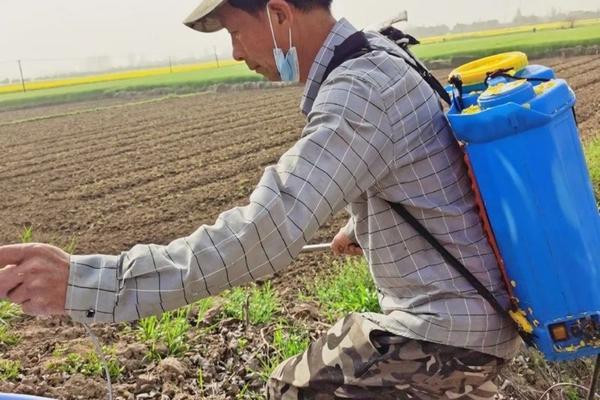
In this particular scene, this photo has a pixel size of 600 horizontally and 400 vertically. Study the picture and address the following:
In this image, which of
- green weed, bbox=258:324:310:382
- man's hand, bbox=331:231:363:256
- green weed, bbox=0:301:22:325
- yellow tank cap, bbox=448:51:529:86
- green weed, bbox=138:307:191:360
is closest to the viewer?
yellow tank cap, bbox=448:51:529:86

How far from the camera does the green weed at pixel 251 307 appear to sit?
12.4ft

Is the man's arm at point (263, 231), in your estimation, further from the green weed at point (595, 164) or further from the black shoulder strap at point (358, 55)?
the green weed at point (595, 164)

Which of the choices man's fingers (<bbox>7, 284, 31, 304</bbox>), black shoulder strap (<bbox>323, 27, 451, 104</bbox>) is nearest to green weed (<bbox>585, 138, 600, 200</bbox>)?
black shoulder strap (<bbox>323, 27, 451, 104</bbox>)

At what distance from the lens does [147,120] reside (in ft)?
63.4

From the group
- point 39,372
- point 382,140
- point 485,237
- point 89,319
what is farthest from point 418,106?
point 39,372

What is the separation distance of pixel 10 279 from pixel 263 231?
473 mm

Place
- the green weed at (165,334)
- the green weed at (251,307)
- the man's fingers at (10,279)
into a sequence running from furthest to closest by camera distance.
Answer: the green weed at (251,307) → the green weed at (165,334) → the man's fingers at (10,279)

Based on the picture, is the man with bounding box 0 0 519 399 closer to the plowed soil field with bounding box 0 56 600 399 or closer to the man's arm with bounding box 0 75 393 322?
the man's arm with bounding box 0 75 393 322

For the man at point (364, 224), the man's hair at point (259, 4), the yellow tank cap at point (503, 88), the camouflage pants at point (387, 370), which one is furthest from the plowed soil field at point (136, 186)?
the yellow tank cap at point (503, 88)

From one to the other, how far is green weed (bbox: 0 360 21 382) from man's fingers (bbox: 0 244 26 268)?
6.59 feet

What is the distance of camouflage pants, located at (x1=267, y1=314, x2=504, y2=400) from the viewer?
185 centimetres

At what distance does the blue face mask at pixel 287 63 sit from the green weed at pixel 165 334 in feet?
5.98

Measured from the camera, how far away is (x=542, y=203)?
66.6 inches

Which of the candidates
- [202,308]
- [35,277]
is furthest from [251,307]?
[35,277]
